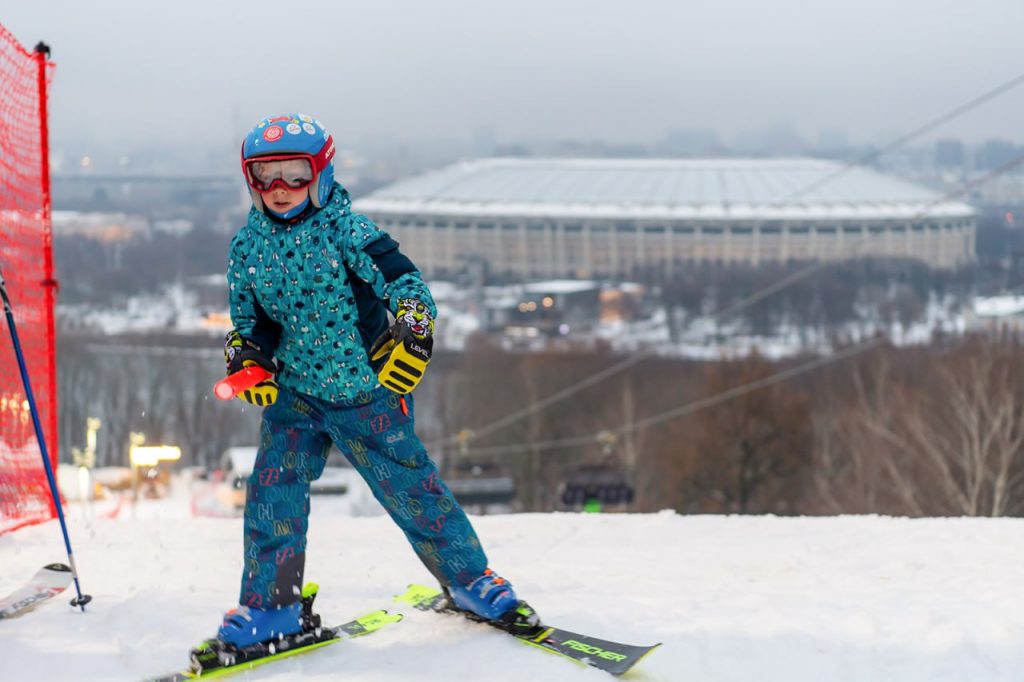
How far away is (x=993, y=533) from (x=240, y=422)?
2543 cm

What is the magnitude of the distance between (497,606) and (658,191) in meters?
70.6

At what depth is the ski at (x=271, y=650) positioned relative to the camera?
3.31 meters

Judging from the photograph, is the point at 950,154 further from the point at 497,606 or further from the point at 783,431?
the point at 497,606

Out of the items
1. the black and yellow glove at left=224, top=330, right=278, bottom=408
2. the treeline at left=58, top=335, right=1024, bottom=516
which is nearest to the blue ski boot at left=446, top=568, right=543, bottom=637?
the black and yellow glove at left=224, top=330, right=278, bottom=408

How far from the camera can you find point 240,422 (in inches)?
1153

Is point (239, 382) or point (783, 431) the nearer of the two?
point (239, 382)

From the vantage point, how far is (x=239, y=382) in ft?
10.6

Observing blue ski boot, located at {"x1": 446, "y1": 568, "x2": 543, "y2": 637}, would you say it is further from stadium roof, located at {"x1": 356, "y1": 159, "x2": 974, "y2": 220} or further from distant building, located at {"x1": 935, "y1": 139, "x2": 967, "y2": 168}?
stadium roof, located at {"x1": 356, "y1": 159, "x2": 974, "y2": 220}

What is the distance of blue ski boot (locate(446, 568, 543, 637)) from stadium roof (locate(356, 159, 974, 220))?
59.5m

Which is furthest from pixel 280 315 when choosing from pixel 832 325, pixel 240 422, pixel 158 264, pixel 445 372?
pixel 158 264

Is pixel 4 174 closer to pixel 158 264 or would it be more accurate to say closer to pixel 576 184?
pixel 158 264

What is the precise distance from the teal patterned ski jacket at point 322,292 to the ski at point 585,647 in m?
Answer: 0.78

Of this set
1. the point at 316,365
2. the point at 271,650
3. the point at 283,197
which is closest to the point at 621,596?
the point at 271,650

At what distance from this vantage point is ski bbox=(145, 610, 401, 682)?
3.31 metres
